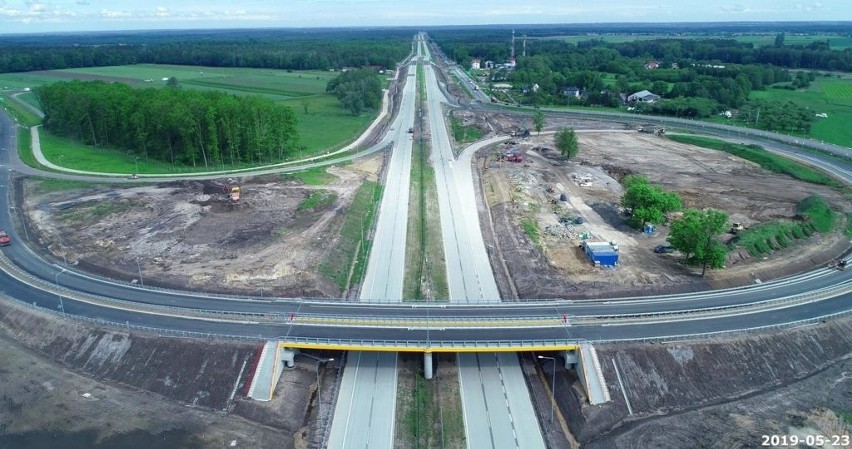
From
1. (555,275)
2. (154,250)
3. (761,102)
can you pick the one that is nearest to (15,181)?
(154,250)

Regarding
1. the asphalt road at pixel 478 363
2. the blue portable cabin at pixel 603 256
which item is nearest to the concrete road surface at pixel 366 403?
the asphalt road at pixel 478 363

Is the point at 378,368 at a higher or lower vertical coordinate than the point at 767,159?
lower

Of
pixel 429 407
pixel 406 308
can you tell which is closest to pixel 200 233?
pixel 406 308

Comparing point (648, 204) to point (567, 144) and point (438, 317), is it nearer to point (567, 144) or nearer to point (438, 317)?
point (567, 144)

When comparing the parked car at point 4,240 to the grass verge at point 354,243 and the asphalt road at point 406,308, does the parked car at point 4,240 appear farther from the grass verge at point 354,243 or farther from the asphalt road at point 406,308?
Answer: the grass verge at point 354,243

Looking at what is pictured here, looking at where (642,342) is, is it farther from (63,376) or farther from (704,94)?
(704,94)
